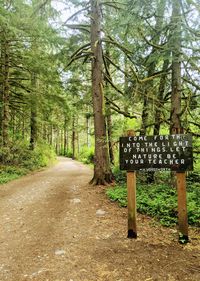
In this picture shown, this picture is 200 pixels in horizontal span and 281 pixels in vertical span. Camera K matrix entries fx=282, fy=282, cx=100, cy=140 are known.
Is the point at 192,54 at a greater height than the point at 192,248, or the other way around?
the point at 192,54

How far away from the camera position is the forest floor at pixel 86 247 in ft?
13.6

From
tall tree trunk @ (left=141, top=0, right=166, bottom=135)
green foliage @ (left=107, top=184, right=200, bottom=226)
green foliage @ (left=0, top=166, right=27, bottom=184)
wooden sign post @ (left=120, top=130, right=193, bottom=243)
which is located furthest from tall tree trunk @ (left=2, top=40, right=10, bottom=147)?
wooden sign post @ (left=120, top=130, right=193, bottom=243)

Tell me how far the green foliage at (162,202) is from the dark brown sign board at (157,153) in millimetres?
1507

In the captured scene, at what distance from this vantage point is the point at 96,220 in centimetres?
666

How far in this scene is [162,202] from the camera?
7.20 meters

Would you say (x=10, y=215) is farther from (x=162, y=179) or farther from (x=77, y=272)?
(x=162, y=179)

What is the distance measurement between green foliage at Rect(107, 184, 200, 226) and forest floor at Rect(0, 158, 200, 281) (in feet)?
0.95

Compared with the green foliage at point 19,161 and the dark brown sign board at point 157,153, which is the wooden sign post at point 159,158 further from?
the green foliage at point 19,161

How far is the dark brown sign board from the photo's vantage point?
5387 mm

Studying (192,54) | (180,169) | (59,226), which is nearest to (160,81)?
(192,54)

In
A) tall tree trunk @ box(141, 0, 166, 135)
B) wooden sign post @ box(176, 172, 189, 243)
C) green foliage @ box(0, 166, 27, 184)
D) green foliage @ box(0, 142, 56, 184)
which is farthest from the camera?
green foliage @ box(0, 142, 56, 184)

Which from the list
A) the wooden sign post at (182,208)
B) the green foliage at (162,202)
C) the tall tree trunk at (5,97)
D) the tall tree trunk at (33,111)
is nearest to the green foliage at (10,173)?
the tall tree trunk at (5,97)

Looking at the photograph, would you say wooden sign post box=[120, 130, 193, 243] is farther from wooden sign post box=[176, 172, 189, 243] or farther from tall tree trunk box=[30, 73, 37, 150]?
tall tree trunk box=[30, 73, 37, 150]

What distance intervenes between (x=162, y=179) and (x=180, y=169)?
645cm
